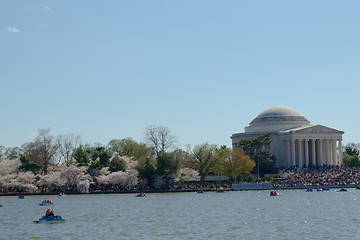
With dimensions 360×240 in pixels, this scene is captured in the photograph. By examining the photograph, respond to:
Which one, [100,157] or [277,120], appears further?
[277,120]

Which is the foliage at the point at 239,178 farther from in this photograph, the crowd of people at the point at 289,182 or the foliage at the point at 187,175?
the foliage at the point at 187,175

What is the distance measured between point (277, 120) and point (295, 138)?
10.8m

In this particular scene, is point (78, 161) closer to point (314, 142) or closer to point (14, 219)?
point (14, 219)

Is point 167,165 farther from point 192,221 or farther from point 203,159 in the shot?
point 192,221

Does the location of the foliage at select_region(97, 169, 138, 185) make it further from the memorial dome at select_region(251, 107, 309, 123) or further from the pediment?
the memorial dome at select_region(251, 107, 309, 123)

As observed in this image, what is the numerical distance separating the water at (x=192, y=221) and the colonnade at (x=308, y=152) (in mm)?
82546

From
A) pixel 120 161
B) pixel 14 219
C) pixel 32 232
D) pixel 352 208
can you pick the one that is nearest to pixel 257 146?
pixel 120 161

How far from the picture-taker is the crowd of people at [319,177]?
131500mm

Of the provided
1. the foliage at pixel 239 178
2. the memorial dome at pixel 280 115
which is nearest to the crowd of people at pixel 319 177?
the foliage at pixel 239 178

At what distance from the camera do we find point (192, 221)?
63000 mm

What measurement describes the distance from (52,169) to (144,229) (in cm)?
8345

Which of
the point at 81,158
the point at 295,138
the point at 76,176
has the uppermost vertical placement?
the point at 295,138

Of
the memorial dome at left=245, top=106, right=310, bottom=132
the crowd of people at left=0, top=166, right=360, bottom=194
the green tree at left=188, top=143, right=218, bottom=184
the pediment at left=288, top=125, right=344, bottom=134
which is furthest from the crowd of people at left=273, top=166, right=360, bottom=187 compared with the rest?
the memorial dome at left=245, top=106, right=310, bottom=132

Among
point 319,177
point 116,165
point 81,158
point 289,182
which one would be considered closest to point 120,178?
point 116,165
